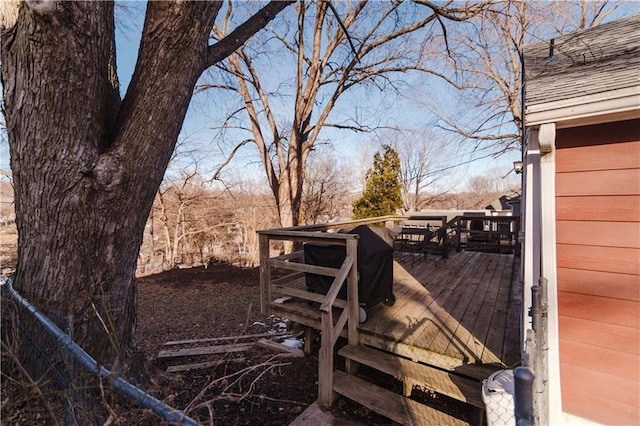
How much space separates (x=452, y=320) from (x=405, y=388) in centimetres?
100

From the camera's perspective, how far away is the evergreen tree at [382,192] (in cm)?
1353

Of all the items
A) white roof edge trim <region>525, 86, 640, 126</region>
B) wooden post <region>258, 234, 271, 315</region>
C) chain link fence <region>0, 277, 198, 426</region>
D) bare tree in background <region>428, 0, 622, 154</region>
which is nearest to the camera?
chain link fence <region>0, 277, 198, 426</region>

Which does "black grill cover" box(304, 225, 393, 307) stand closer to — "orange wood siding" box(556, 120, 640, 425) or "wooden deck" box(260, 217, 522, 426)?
"wooden deck" box(260, 217, 522, 426)

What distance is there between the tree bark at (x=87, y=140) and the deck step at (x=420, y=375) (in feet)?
7.15

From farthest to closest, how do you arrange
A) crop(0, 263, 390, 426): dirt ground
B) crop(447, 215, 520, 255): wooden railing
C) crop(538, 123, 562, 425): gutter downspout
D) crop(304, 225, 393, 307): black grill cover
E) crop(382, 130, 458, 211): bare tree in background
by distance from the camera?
crop(382, 130, 458, 211): bare tree in background, crop(447, 215, 520, 255): wooden railing, crop(304, 225, 393, 307): black grill cover, crop(538, 123, 562, 425): gutter downspout, crop(0, 263, 390, 426): dirt ground

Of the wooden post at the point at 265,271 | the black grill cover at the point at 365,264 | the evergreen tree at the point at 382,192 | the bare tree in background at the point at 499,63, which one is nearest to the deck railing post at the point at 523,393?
the black grill cover at the point at 365,264

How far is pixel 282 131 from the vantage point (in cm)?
1141

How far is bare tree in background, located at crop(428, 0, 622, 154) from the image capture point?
9305 mm

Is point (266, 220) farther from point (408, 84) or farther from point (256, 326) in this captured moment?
point (408, 84)

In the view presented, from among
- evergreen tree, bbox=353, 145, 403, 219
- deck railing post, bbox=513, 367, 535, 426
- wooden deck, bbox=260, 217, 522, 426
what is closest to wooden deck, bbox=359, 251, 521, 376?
wooden deck, bbox=260, 217, 522, 426

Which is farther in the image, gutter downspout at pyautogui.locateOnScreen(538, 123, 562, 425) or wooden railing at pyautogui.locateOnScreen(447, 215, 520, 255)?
wooden railing at pyautogui.locateOnScreen(447, 215, 520, 255)

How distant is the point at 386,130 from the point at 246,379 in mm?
10479

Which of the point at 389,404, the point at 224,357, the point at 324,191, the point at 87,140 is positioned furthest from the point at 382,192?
the point at 87,140

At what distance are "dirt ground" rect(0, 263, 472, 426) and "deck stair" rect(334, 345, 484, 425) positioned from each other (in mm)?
261
